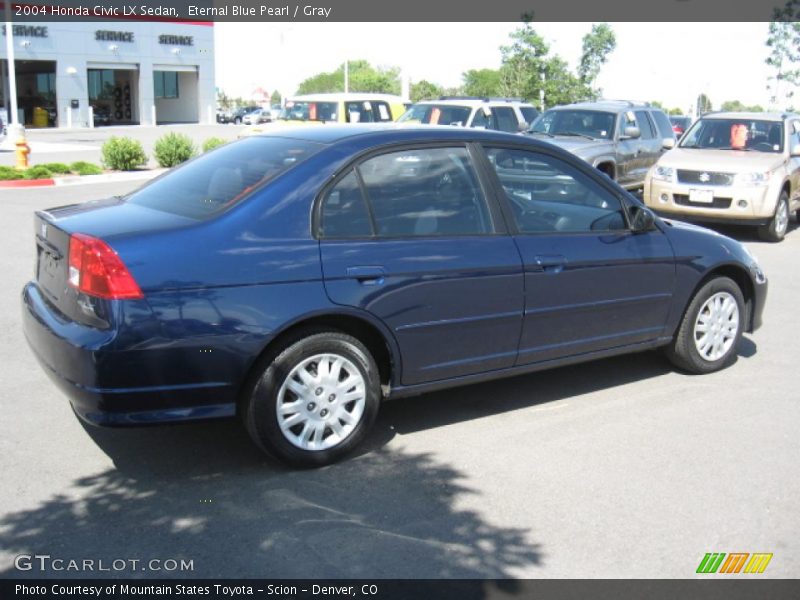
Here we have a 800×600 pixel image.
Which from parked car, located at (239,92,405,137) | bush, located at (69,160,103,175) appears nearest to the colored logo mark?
parked car, located at (239,92,405,137)

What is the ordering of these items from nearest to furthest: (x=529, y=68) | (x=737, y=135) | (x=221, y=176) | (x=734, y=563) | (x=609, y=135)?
(x=734, y=563) → (x=221, y=176) → (x=737, y=135) → (x=609, y=135) → (x=529, y=68)

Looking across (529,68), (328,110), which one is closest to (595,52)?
(529,68)

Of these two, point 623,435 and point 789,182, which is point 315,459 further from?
point 789,182

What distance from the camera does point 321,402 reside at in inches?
169

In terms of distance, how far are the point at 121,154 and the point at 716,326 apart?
55.2ft

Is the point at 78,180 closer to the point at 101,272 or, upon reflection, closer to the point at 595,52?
the point at 101,272

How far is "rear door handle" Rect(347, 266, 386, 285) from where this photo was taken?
168 inches

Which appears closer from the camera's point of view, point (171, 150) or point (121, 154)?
point (121, 154)

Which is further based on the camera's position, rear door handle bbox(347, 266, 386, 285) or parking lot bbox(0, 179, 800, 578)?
rear door handle bbox(347, 266, 386, 285)

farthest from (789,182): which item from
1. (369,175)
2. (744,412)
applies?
(369,175)

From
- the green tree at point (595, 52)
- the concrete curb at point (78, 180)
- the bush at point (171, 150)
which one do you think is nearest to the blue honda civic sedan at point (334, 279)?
the concrete curb at point (78, 180)

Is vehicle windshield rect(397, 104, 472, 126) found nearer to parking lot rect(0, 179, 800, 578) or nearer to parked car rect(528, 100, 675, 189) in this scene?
parked car rect(528, 100, 675, 189)

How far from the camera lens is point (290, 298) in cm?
407

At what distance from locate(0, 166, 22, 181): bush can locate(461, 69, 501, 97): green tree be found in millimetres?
42985
